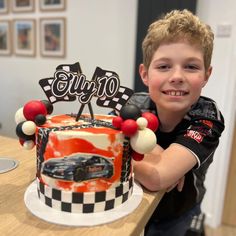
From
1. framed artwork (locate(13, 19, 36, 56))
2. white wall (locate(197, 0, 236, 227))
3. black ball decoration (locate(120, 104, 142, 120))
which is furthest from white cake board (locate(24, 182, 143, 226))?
framed artwork (locate(13, 19, 36, 56))

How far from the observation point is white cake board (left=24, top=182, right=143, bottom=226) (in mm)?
582

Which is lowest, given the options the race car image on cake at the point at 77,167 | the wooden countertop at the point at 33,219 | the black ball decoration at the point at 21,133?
the wooden countertop at the point at 33,219

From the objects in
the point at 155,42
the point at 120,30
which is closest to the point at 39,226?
the point at 155,42

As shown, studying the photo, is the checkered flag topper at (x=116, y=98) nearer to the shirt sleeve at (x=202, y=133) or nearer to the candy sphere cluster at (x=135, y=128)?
the candy sphere cluster at (x=135, y=128)

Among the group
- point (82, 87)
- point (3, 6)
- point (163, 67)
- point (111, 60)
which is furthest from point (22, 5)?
point (82, 87)

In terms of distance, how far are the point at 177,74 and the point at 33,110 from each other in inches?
17.6

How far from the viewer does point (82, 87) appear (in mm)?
676

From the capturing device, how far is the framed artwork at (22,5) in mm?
2729

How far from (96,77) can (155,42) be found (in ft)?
1.11

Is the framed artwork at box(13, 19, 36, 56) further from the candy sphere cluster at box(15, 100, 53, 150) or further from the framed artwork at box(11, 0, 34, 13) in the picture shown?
the candy sphere cluster at box(15, 100, 53, 150)

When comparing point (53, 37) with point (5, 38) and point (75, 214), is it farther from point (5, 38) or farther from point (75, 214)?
point (75, 214)

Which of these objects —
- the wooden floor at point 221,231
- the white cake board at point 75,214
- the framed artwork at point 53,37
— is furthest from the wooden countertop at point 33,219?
the framed artwork at point 53,37

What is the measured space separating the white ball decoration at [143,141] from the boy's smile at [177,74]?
0.92 feet

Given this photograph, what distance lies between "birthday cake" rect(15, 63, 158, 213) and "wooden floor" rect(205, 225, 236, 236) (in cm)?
177
